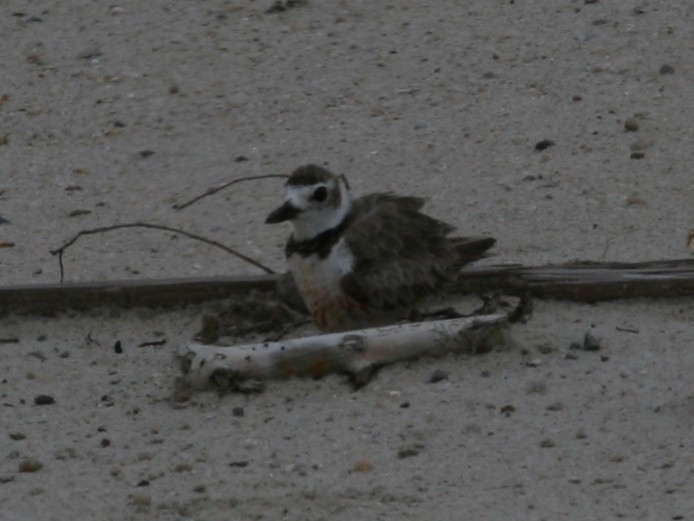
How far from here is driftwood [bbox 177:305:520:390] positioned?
6699 mm

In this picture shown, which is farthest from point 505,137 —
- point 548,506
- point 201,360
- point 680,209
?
point 548,506

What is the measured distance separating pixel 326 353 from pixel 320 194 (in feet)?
2.34

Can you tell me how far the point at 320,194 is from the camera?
7.14 m

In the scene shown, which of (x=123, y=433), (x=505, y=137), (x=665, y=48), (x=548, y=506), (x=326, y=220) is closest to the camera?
(x=548, y=506)

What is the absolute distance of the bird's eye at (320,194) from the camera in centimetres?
712

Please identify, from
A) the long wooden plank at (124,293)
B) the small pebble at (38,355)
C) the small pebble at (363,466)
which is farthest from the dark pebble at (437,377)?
the small pebble at (38,355)

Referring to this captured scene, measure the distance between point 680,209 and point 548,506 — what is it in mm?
2659

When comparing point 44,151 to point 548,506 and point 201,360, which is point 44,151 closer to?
point 201,360

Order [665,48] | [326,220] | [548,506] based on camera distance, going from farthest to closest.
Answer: [665,48] < [326,220] < [548,506]

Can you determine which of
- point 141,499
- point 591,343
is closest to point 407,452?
point 141,499

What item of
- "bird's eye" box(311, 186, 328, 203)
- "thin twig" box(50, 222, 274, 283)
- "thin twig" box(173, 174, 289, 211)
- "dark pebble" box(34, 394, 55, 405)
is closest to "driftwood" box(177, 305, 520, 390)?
"dark pebble" box(34, 394, 55, 405)

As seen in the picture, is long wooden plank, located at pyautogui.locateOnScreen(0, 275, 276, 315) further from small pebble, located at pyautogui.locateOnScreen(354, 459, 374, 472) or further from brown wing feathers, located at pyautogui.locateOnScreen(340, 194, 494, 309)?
small pebble, located at pyautogui.locateOnScreen(354, 459, 374, 472)

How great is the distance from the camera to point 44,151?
30.2 feet

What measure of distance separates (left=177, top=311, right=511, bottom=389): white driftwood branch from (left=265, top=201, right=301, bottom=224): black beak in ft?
1.63
